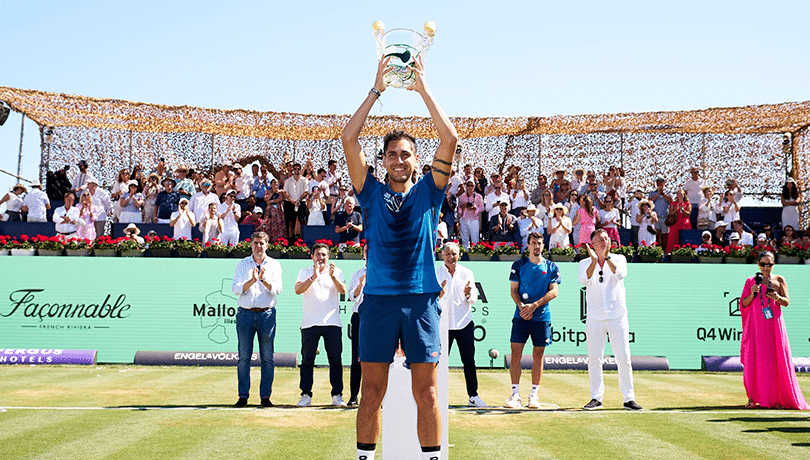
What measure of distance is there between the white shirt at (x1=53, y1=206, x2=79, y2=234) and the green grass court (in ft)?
17.4

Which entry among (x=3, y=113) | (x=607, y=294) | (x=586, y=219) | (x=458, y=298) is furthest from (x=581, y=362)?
(x=3, y=113)

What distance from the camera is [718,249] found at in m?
15.3

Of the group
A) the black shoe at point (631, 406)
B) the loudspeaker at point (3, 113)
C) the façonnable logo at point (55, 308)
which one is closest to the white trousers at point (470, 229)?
the façonnable logo at point (55, 308)

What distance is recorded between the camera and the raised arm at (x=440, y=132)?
14.6 feet

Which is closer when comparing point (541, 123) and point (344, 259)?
point (344, 259)

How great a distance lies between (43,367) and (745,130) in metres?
20.2

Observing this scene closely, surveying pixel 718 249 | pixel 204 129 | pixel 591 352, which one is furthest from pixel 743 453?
pixel 204 129

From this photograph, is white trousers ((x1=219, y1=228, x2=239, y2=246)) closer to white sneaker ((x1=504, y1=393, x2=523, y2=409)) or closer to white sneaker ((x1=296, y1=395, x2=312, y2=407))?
white sneaker ((x1=296, y1=395, x2=312, y2=407))

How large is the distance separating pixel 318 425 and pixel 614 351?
3.98 metres

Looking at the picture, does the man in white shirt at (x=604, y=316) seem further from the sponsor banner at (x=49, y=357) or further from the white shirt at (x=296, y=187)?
the white shirt at (x=296, y=187)

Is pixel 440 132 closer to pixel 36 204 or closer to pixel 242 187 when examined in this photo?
pixel 242 187

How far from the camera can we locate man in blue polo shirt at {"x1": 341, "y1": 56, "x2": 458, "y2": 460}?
441 centimetres

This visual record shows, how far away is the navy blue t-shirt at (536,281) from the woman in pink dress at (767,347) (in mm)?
2743

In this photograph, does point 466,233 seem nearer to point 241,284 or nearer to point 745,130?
point 241,284
